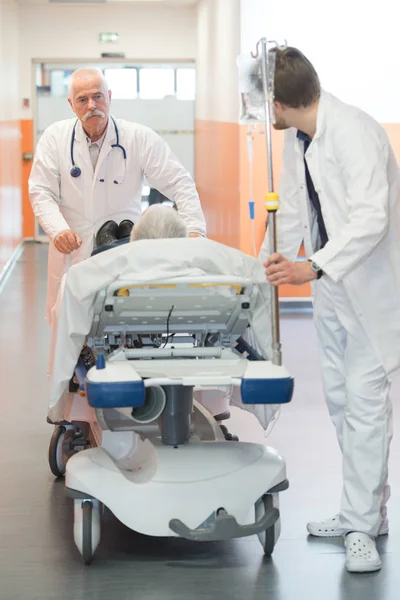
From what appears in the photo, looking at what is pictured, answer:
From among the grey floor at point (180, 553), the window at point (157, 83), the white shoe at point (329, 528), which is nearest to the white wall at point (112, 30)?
the window at point (157, 83)

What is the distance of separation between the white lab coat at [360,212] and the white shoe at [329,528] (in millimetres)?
505

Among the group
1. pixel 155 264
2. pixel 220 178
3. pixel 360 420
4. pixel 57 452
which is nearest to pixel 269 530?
pixel 360 420

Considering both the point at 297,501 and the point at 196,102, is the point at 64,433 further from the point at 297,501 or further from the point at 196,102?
the point at 196,102

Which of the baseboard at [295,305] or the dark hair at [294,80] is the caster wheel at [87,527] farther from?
the baseboard at [295,305]

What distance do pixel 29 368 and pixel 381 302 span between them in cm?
315

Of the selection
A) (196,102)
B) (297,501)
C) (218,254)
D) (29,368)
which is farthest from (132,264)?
(196,102)

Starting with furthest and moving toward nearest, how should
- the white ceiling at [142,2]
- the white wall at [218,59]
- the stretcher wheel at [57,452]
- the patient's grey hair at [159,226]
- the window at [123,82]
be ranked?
the window at [123,82] < the white ceiling at [142,2] < the white wall at [218,59] < the stretcher wheel at [57,452] < the patient's grey hair at [159,226]

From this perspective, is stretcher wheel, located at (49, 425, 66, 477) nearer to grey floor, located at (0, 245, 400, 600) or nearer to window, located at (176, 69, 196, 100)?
grey floor, located at (0, 245, 400, 600)

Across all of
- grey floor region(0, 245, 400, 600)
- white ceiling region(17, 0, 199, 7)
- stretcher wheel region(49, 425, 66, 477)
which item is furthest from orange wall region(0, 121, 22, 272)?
stretcher wheel region(49, 425, 66, 477)

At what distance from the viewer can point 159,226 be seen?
2.78m

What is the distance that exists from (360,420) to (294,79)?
0.95 meters

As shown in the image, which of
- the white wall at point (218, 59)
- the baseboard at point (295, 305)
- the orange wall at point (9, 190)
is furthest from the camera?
the orange wall at point (9, 190)

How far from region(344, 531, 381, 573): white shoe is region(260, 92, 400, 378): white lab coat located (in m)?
0.46

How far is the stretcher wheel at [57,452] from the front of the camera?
3.41 m
